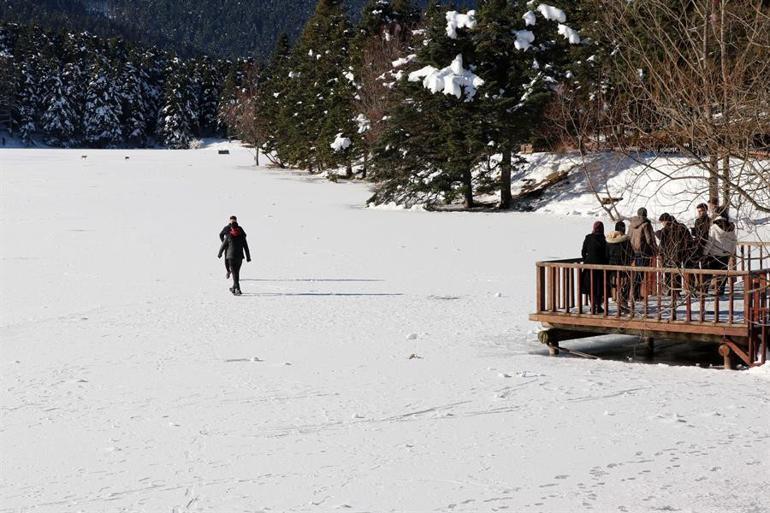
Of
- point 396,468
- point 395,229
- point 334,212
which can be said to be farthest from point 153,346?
point 334,212

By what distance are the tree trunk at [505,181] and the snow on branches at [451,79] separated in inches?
114

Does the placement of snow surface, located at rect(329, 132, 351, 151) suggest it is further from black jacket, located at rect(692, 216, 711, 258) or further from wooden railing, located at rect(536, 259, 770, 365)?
black jacket, located at rect(692, 216, 711, 258)

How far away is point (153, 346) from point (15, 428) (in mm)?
4049

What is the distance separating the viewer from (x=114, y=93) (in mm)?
133625

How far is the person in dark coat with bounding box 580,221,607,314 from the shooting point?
536 inches

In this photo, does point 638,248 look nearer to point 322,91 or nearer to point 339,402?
Answer: point 339,402

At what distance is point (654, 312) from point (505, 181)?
1050 inches

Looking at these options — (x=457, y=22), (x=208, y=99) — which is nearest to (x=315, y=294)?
(x=457, y=22)

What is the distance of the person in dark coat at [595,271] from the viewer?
13.6m

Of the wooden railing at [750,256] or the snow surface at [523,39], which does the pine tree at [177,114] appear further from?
the wooden railing at [750,256]

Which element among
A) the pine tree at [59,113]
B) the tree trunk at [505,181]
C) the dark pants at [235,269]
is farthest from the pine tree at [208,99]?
the dark pants at [235,269]

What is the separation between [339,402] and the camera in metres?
10.7

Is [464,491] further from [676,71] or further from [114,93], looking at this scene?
[114,93]

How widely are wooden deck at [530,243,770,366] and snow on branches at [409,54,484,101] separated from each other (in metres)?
23.3
